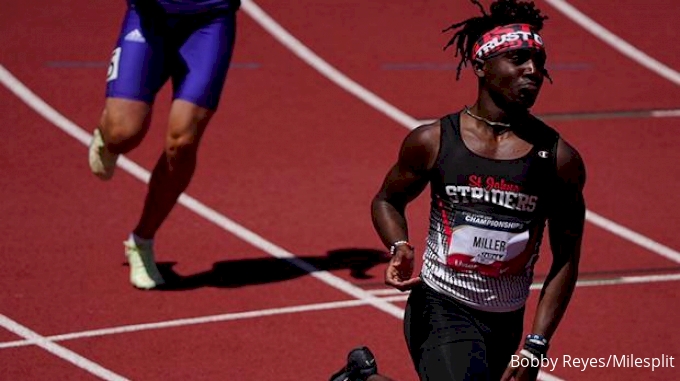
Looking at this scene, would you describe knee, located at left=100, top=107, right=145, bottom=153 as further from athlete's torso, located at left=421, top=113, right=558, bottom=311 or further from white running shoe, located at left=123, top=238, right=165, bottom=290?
athlete's torso, located at left=421, top=113, right=558, bottom=311

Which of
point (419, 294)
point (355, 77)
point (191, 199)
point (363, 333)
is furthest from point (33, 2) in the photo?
point (419, 294)

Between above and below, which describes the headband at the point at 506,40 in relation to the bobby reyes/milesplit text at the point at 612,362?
above

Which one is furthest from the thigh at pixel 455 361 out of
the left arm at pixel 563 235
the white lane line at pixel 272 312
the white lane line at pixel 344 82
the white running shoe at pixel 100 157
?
the white lane line at pixel 344 82

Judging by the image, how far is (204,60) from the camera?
7.56 meters

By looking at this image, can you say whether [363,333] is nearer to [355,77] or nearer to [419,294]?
[419,294]

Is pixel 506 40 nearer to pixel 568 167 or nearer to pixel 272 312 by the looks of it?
pixel 568 167

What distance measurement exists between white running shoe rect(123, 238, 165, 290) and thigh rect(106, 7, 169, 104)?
84 centimetres

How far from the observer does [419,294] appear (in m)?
5.32

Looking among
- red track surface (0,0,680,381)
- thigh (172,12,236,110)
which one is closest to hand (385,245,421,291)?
red track surface (0,0,680,381)

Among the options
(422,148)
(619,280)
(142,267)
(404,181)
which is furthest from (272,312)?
(422,148)

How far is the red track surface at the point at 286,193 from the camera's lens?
23.6 ft

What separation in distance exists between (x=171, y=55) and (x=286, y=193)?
191cm

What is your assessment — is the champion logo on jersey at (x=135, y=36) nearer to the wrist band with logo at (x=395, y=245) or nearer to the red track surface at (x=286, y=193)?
the red track surface at (x=286, y=193)

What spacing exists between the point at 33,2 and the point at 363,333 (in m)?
5.91
